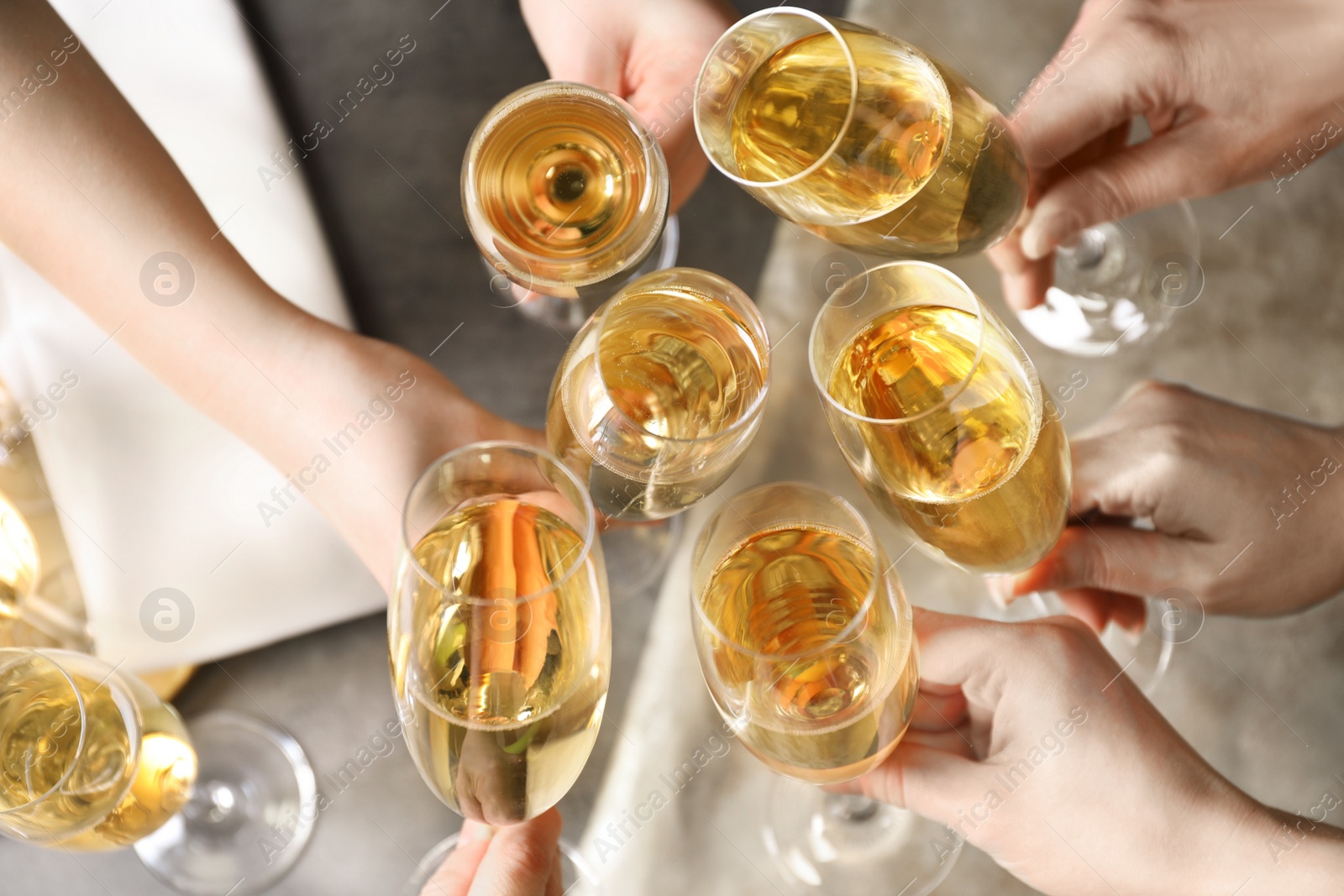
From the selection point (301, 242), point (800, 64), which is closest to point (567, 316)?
point (301, 242)

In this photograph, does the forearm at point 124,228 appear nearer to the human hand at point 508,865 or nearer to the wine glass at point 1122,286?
the human hand at point 508,865

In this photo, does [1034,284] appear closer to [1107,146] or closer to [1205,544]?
[1107,146]

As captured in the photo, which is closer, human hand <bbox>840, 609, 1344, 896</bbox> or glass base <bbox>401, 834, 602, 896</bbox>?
human hand <bbox>840, 609, 1344, 896</bbox>

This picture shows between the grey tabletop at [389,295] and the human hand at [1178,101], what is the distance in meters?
0.30

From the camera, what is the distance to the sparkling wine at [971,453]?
735mm

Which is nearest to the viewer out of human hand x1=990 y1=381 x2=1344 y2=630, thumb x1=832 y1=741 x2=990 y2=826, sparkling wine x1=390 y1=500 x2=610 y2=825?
sparkling wine x1=390 y1=500 x2=610 y2=825

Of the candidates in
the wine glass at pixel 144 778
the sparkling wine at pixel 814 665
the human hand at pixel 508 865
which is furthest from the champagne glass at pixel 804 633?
the wine glass at pixel 144 778

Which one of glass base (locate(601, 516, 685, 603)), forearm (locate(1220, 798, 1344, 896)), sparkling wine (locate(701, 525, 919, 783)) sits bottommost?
forearm (locate(1220, 798, 1344, 896))

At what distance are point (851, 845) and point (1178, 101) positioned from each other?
0.75 metres

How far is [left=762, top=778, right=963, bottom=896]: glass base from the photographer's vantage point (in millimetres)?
928

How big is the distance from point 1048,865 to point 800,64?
0.65m

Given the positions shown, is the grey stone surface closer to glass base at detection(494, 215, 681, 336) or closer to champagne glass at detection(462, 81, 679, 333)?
glass base at detection(494, 215, 681, 336)

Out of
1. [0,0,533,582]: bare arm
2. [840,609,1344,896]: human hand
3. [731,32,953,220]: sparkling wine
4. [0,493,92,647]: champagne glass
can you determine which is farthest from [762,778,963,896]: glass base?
[0,493,92,647]: champagne glass

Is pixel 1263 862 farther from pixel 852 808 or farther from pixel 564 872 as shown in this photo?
pixel 564 872
